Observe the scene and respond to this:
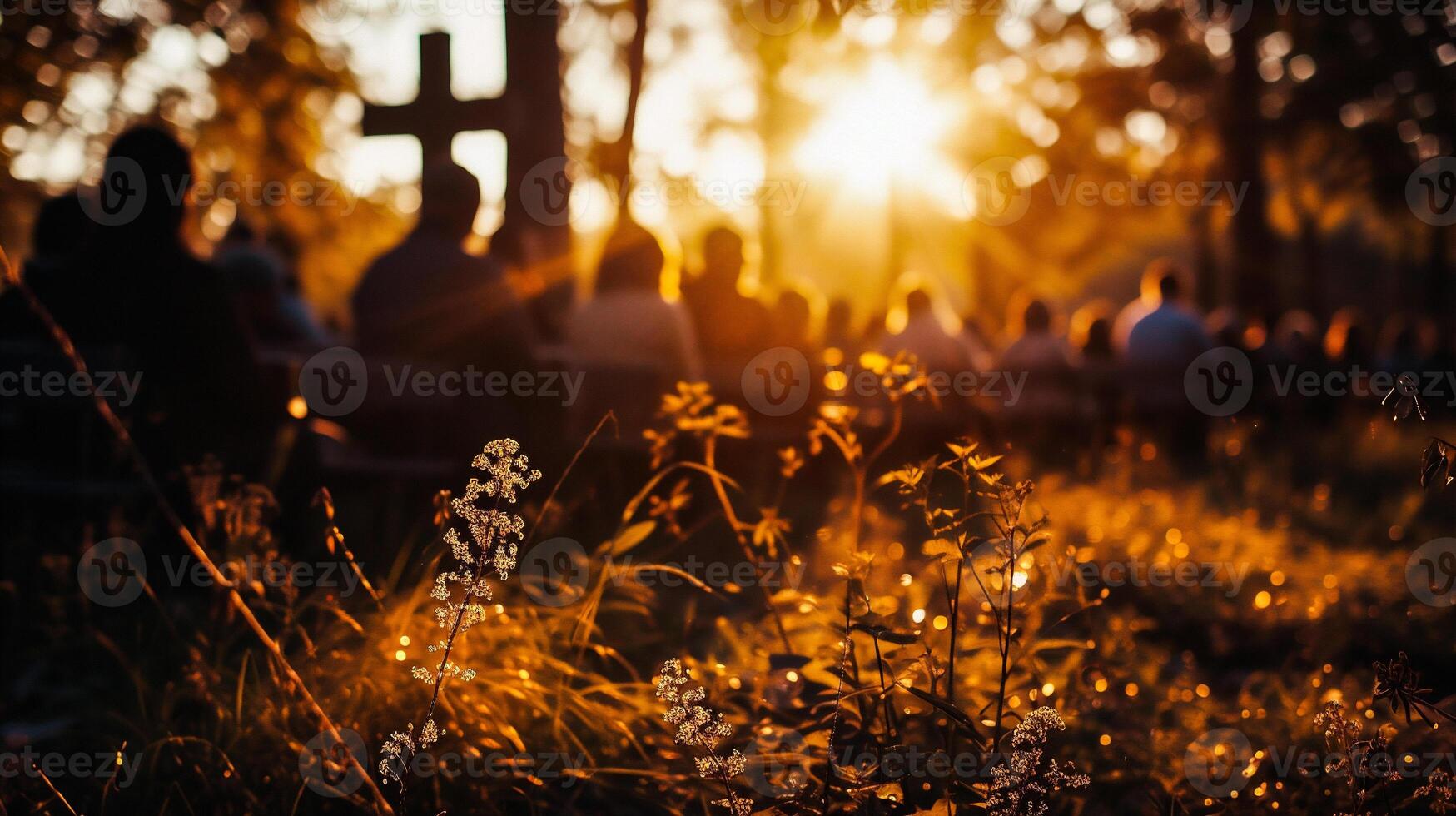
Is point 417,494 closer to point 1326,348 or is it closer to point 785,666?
point 785,666

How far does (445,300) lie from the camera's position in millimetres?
5332

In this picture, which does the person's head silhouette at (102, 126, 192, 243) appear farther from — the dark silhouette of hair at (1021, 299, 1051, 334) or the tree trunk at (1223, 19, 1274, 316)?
the tree trunk at (1223, 19, 1274, 316)

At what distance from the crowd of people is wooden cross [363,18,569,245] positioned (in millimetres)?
414

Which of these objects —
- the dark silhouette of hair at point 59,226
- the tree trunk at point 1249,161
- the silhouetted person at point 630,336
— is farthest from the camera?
the tree trunk at point 1249,161

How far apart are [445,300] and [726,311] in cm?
241

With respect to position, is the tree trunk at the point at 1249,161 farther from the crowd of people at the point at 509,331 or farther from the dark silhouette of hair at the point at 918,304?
the dark silhouette of hair at the point at 918,304

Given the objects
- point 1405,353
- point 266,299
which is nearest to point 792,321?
point 266,299

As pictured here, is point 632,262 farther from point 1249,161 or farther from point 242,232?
point 1249,161

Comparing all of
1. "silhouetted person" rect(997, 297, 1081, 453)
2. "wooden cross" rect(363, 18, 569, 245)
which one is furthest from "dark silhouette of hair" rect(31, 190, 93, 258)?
"silhouetted person" rect(997, 297, 1081, 453)

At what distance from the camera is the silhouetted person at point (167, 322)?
442 centimetres

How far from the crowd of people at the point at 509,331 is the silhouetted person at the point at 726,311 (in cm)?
1

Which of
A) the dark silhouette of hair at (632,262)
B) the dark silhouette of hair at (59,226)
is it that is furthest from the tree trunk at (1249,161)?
the dark silhouette of hair at (59,226)

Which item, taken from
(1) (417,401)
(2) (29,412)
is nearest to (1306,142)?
(1) (417,401)

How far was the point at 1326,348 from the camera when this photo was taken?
1491cm
